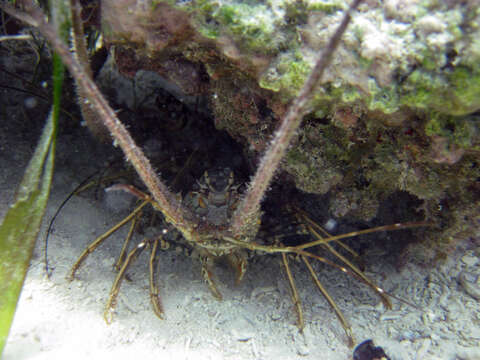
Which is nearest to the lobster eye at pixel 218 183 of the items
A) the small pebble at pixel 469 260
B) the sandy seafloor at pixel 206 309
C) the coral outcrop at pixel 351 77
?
the coral outcrop at pixel 351 77

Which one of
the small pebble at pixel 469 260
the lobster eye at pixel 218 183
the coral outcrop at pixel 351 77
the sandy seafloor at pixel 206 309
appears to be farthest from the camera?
the lobster eye at pixel 218 183

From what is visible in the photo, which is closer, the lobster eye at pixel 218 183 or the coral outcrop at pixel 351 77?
the coral outcrop at pixel 351 77

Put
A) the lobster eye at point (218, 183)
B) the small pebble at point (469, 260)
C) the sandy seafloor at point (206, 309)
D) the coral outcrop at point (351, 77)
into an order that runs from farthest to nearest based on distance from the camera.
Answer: the lobster eye at point (218, 183) < the small pebble at point (469, 260) < the sandy seafloor at point (206, 309) < the coral outcrop at point (351, 77)

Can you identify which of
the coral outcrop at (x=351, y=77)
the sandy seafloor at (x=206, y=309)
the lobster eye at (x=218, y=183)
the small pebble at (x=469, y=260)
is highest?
the coral outcrop at (x=351, y=77)

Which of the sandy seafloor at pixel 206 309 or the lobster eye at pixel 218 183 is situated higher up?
the lobster eye at pixel 218 183

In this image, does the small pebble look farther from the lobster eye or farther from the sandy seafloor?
the lobster eye

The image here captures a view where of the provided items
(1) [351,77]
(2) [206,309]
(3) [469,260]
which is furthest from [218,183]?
(3) [469,260]

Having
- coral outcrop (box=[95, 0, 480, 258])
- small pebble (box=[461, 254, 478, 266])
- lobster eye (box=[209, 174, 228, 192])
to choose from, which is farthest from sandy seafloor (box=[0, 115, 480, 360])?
lobster eye (box=[209, 174, 228, 192])

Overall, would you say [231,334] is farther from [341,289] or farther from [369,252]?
[369,252]

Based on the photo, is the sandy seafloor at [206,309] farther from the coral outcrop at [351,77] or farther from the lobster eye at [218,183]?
the lobster eye at [218,183]

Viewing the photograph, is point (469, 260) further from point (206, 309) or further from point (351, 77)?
point (206, 309)
